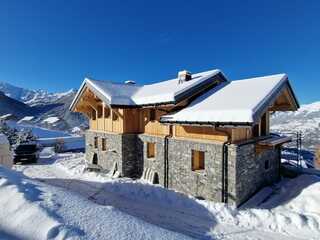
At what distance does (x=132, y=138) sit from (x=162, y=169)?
10.3 feet

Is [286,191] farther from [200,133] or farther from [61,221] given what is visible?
[61,221]

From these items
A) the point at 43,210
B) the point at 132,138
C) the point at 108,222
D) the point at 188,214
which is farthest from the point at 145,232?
the point at 132,138

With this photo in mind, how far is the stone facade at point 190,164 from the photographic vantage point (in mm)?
9391

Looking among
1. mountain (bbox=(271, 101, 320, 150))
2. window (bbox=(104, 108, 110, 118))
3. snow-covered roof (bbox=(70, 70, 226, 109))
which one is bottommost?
mountain (bbox=(271, 101, 320, 150))

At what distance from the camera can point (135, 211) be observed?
8.95m

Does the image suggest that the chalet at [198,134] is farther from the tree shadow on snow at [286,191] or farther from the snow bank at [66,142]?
the snow bank at [66,142]

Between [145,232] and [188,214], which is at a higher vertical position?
[145,232]

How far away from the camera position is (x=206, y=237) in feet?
23.0

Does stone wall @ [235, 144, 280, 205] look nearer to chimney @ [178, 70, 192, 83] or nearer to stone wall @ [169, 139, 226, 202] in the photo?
stone wall @ [169, 139, 226, 202]

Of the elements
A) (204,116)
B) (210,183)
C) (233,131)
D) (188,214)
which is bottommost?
(188,214)

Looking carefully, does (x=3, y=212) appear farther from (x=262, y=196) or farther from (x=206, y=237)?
(x=262, y=196)

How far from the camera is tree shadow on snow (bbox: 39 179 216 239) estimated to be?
7.86 m

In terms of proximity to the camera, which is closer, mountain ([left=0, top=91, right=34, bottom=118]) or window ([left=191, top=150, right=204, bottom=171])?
window ([left=191, top=150, right=204, bottom=171])

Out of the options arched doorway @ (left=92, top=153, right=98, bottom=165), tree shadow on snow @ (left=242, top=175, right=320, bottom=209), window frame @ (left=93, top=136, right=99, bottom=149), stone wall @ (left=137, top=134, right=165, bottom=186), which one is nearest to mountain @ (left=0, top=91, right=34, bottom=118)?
window frame @ (left=93, top=136, right=99, bottom=149)
